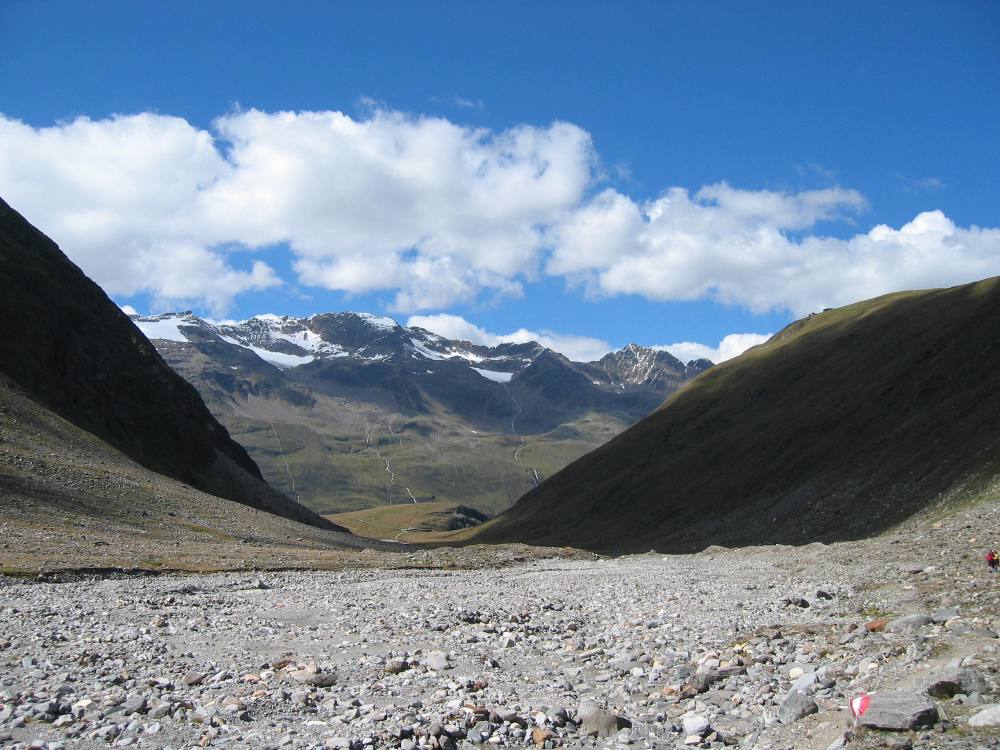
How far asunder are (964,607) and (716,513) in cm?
10335

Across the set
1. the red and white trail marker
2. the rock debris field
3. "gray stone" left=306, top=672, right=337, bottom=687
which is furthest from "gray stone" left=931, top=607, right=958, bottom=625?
"gray stone" left=306, top=672, right=337, bottom=687

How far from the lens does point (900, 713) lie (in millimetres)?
12477

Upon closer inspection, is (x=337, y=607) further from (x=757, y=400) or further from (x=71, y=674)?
(x=757, y=400)

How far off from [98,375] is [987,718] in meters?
129

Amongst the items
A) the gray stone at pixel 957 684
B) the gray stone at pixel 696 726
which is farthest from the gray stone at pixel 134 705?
the gray stone at pixel 957 684

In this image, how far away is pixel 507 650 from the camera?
947 inches

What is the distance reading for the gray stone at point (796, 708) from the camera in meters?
14.6

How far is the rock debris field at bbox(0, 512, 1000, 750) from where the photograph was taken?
14.7m

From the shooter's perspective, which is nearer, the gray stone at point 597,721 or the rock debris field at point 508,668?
the rock debris field at point 508,668

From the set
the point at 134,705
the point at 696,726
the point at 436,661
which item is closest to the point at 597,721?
the point at 696,726

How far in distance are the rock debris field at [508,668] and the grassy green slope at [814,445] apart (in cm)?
5326

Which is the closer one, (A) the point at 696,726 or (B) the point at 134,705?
(A) the point at 696,726

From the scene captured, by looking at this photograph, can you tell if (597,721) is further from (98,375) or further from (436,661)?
(98,375)

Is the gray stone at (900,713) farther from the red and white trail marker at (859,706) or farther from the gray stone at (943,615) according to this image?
the gray stone at (943,615)
